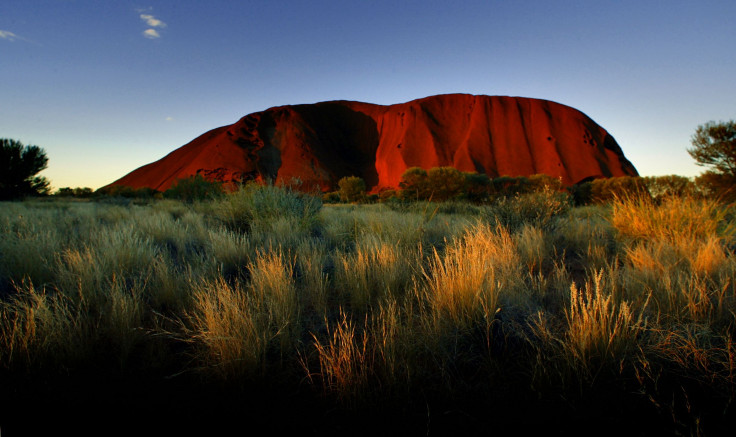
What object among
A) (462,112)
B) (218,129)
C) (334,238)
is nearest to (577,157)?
(462,112)

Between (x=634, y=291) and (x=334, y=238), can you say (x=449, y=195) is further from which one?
(x=634, y=291)

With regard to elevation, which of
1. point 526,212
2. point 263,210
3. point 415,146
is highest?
point 415,146

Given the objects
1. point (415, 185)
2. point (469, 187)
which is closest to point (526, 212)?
point (415, 185)

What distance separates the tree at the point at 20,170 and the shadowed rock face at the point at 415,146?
21738 mm

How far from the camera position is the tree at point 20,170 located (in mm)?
19562

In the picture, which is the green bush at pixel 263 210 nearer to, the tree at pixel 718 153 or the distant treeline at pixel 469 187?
the distant treeline at pixel 469 187

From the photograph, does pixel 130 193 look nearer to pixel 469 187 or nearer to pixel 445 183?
pixel 445 183

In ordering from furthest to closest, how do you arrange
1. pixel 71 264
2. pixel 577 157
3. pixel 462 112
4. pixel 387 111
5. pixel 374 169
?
→ pixel 387 111 → pixel 374 169 → pixel 462 112 → pixel 577 157 → pixel 71 264

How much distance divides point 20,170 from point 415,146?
43.5m

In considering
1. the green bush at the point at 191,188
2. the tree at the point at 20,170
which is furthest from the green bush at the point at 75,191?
the green bush at the point at 191,188

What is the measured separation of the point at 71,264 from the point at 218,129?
74.3 m

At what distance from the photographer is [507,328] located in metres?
1.85

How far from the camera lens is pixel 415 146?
49.4 m

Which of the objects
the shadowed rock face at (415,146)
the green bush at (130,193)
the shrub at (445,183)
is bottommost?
the shrub at (445,183)
